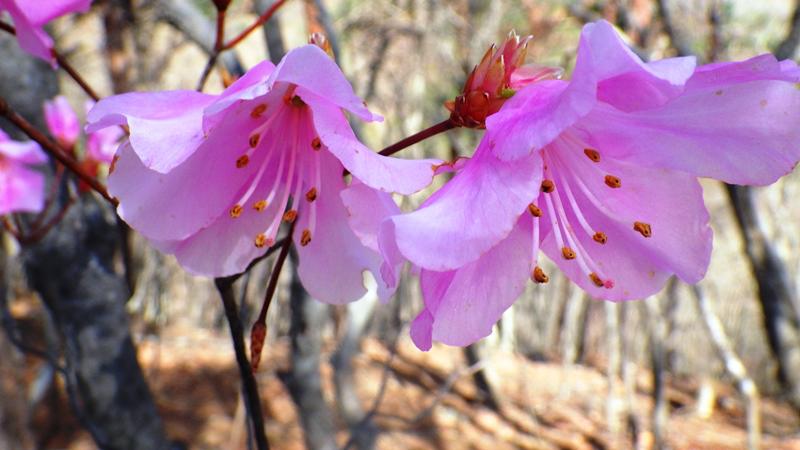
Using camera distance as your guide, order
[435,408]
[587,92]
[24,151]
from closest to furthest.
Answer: [587,92]
[24,151]
[435,408]

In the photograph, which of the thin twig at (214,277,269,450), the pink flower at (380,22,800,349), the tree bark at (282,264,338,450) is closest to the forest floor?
the tree bark at (282,264,338,450)

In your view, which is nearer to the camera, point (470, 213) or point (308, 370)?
point (470, 213)

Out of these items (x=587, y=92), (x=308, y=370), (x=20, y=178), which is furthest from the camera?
(x=308, y=370)

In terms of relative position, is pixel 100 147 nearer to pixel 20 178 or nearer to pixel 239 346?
pixel 20 178

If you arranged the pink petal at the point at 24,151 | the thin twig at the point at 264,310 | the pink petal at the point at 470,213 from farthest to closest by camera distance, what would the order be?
the pink petal at the point at 24,151, the thin twig at the point at 264,310, the pink petal at the point at 470,213

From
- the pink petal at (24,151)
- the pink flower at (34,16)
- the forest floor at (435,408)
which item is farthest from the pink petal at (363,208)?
the forest floor at (435,408)

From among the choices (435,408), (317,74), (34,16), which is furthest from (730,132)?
(435,408)

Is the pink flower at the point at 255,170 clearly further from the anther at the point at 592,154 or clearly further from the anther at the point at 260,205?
the anther at the point at 592,154
